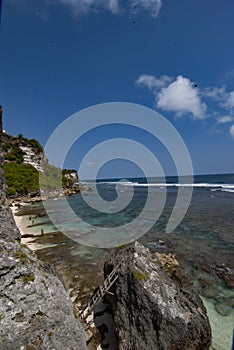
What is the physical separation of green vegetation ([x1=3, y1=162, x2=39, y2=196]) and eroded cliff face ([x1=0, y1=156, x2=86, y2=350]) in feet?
178

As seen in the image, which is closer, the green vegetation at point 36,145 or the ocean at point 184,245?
the ocean at point 184,245

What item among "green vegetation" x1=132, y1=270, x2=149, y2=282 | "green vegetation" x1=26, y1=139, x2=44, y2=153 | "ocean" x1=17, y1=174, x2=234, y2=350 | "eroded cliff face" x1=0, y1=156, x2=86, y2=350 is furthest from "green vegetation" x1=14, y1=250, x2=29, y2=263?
"green vegetation" x1=26, y1=139, x2=44, y2=153

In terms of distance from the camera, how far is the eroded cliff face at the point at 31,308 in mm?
3604

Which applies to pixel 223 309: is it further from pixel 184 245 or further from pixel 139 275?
pixel 184 245

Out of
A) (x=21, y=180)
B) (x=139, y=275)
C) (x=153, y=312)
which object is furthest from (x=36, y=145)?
(x=153, y=312)

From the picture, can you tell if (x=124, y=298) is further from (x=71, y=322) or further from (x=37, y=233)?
(x=37, y=233)

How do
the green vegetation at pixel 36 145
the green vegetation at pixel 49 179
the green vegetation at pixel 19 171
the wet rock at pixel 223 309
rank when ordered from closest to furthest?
the wet rock at pixel 223 309 → the green vegetation at pixel 19 171 → the green vegetation at pixel 49 179 → the green vegetation at pixel 36 145

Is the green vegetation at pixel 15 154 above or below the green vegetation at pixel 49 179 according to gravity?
above

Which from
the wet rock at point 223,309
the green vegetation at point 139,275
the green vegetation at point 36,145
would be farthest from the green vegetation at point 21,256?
the green vegetation at point 36,145

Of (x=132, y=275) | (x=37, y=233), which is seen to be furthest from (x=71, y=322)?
(x=37, y=233)

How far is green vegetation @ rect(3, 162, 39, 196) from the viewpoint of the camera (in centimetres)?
5417

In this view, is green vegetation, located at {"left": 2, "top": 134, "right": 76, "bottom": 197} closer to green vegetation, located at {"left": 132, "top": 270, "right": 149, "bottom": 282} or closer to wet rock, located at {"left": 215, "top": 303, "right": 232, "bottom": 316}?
green vegetation, located at {"left": 132, "top": 270, "right": 149, "bottom": 282}

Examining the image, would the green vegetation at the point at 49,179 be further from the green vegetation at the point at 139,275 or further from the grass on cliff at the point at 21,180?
the green vegetation at the point at 139,275

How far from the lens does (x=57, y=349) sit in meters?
3.75
